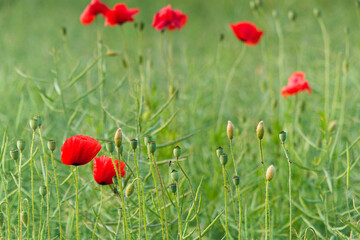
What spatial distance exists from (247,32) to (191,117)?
0.38m

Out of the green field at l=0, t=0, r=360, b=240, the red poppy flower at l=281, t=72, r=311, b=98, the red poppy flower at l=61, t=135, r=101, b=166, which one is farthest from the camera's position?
the red poppy flower at l=281, t=72, r=311, b=98

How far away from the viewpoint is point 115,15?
1649 mm

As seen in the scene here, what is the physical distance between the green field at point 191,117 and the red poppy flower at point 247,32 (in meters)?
0.08

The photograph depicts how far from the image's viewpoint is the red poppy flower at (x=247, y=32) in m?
1.80

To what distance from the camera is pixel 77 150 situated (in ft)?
2.94

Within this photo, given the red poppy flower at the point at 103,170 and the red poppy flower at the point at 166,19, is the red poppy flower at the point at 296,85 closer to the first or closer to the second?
the red poppy flower at the point at 166,19

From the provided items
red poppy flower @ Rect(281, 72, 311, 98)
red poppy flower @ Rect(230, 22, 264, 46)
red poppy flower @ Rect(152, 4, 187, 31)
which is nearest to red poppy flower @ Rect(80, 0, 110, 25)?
red poppy flower @ Rect(152, 4, 187, 31)

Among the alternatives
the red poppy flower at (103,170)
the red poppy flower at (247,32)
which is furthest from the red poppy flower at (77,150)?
the red poppy flower at (247,32)

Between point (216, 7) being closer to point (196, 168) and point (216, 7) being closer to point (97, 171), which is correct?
point (196, 168)

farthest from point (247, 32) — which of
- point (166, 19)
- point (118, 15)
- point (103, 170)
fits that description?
point (103, 170)

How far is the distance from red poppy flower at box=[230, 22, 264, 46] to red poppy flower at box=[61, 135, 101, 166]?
3.35 ft

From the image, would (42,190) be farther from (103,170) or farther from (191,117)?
(191,117)

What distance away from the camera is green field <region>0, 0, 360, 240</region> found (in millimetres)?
1211

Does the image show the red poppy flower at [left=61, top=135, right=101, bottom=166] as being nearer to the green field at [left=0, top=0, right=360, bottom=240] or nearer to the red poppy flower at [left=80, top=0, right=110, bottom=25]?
the green field at [left=0, top=0, right=360, bottom=240]
